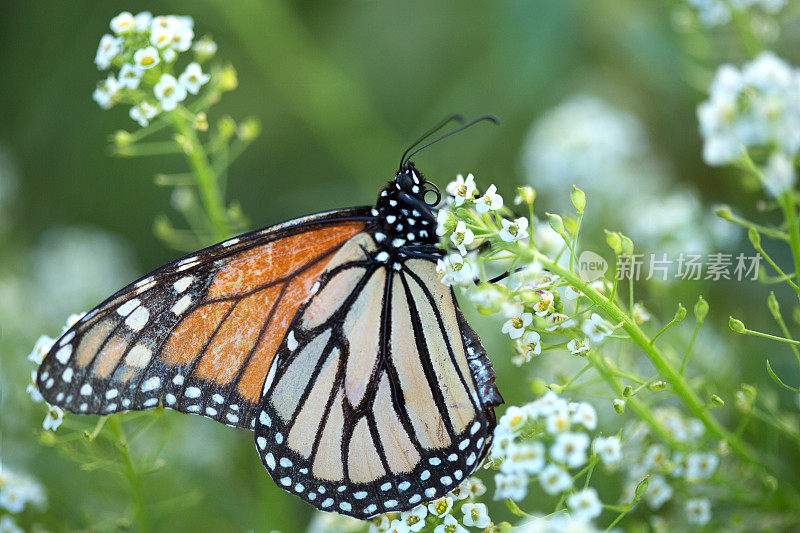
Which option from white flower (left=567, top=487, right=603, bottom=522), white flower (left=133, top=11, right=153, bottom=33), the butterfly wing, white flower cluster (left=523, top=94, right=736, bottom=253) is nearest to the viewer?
white flower (left=567, top=487, right=603, bottom=522)

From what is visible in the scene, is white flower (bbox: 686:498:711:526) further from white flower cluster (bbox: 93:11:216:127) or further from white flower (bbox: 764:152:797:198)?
white flower cluster (bbox: 93:11:216:127)

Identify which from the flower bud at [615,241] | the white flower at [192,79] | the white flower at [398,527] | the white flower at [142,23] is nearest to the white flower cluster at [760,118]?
the flower bud at [615,241]

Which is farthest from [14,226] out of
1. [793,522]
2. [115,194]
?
[793,522]


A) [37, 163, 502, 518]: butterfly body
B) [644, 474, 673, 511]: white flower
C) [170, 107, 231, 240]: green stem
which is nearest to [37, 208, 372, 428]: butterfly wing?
[37, 163, 502, 518]: butterfly body

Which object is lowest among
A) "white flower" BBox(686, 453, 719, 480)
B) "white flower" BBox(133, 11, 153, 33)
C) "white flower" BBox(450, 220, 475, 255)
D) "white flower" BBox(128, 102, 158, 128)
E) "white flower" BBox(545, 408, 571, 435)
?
"white flower" BBox(686, 453, 719, 480)

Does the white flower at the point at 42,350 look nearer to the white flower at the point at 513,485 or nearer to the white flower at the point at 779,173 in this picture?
the white flower at the point at 513,485

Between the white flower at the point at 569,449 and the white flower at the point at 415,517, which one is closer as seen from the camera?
the white flower at the point at 569,449

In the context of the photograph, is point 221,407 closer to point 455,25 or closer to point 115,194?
point 115,194
